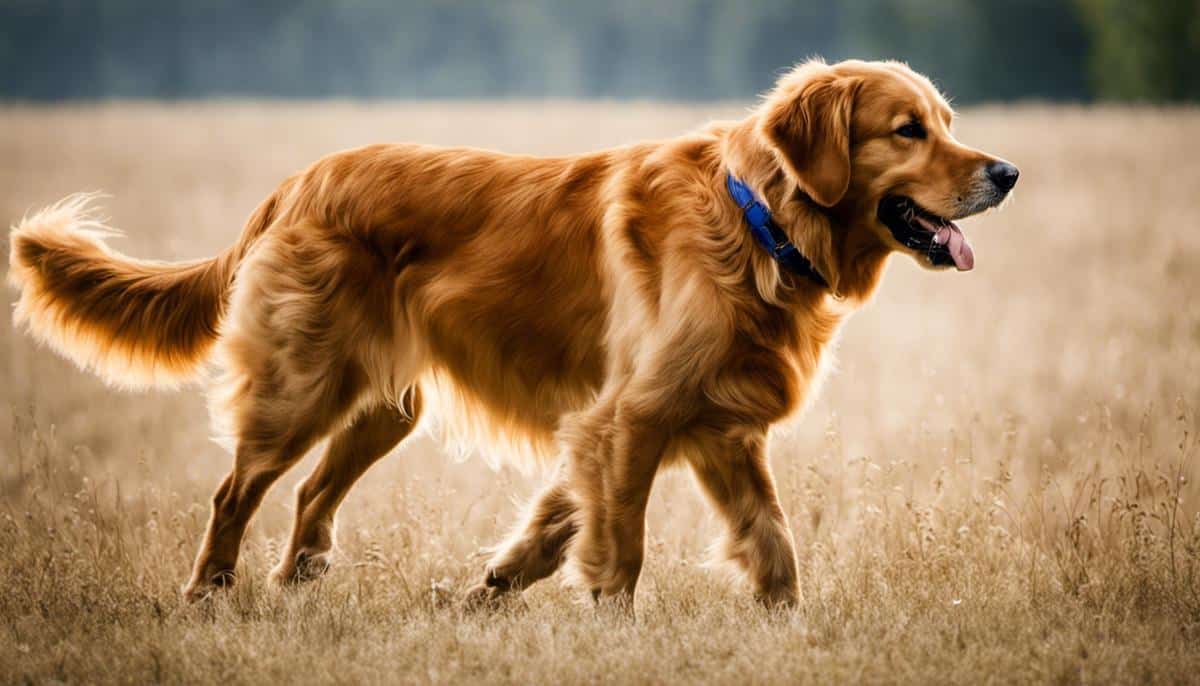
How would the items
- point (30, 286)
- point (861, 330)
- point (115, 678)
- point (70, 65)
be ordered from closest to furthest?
point (115, 678)
point (30, 286)
point (861, 330)
point (70, 65)

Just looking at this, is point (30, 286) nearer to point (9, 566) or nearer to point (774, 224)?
point (9, 566)

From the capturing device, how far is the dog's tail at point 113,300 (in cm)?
477

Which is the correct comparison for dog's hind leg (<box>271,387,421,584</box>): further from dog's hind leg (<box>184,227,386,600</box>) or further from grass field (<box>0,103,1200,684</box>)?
dog's hind leg (<box>184,227,386,600</box>)

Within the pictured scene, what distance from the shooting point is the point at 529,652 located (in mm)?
3764

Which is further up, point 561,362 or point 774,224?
point 774,224

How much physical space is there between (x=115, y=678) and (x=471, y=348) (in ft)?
5.45

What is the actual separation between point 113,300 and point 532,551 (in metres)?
1.88

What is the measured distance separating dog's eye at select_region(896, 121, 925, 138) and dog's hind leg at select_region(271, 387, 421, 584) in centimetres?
211

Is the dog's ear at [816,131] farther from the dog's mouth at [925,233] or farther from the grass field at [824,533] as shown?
the grass field at [824,533]

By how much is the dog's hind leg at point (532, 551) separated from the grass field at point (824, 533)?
0.42ft

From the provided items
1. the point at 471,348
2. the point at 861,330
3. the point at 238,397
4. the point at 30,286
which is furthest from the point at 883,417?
the point at 30,286

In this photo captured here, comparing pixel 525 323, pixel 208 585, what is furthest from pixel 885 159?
pixel 208 585

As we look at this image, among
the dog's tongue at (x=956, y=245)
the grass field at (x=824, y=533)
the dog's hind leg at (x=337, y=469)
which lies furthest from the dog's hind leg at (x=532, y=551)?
the dog's tongue at (x=956, y=245)

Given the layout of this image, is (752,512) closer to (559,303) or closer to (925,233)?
(559,303)
